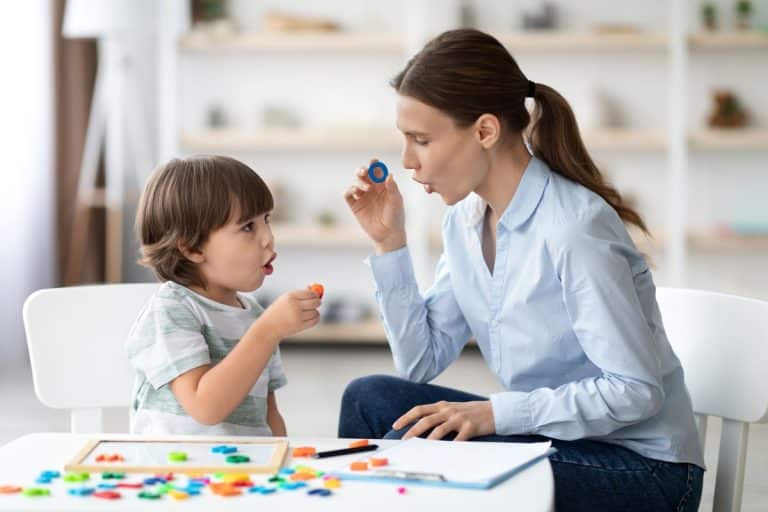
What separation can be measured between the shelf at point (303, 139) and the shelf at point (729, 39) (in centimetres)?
132

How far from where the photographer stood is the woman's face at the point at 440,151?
5.73ft

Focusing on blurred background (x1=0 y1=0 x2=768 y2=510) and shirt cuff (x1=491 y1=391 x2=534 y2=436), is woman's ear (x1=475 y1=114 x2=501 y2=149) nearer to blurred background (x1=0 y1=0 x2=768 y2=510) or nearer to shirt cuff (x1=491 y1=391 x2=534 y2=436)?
shirt cuff (x1=491 y1=391 x2=534 y2=436)

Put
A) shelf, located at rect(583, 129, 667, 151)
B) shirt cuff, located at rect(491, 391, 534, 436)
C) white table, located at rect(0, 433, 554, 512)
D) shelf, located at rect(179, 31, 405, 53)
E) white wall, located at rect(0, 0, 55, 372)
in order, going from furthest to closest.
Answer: shelf, located at rect(179, 31, 405, 53)
shelf, located at rect(583, 129, 667, 151)
white wall, located at rect(0, 0, 55, 372)
shirt cuff, located at rect(491, 391, 534, 436)
white table, located at rect(0, 433, 554, 512)

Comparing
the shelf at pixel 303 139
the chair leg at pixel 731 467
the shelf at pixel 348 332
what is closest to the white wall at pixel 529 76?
the shelf at pixel 303 139

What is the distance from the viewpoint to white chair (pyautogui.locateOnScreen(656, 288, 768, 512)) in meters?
1.65

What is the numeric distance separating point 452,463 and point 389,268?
2.06 ft

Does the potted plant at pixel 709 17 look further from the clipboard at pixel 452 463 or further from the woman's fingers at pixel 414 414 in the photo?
the clipboard at pixel 452 463

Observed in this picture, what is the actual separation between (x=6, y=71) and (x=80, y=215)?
736 millimetres

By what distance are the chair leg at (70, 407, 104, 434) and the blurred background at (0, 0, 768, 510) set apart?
2549mm

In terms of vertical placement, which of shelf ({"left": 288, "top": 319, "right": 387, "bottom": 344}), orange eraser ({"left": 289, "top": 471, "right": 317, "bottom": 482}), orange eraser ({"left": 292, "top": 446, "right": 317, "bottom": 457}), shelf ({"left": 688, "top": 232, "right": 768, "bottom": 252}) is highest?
orange eraser ({"left": 289, "top": 471, "right": 317, "bottom": 482})

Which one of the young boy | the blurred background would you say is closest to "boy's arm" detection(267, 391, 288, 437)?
the young boy

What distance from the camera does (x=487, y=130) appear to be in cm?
175

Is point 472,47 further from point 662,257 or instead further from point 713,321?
point 662,257

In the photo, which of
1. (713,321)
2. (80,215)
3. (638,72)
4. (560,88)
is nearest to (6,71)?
(80,215)
